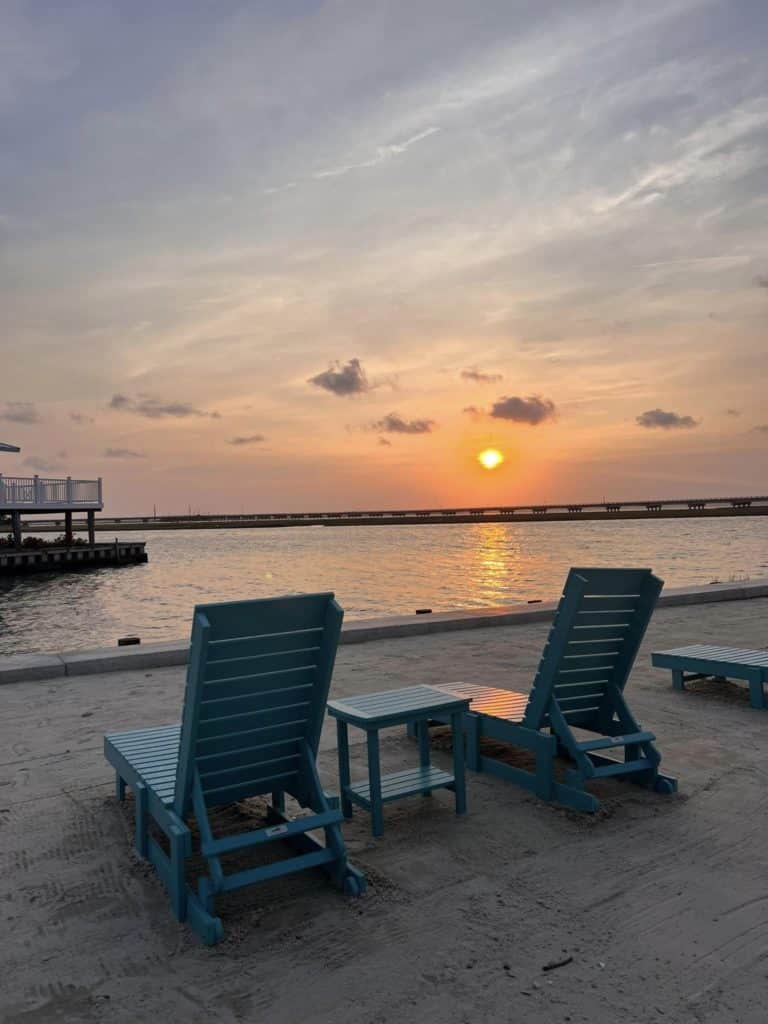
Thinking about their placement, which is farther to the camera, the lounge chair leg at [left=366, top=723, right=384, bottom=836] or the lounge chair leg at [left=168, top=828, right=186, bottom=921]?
the lounge chair leg at [left=366, top=723, right=384, bottom=836]

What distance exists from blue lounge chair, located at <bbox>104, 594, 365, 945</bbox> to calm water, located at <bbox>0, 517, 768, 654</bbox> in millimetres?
19755

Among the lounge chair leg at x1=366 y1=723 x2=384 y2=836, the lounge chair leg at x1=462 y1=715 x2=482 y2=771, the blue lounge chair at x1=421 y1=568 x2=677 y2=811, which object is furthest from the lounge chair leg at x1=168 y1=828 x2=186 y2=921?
the lounge chair leg at x1=462 y1=715 x2=482 y2=771

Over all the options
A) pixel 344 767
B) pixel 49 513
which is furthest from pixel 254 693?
pixel 49 513

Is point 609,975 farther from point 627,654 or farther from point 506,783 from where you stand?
point 627,654

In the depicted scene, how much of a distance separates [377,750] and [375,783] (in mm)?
163

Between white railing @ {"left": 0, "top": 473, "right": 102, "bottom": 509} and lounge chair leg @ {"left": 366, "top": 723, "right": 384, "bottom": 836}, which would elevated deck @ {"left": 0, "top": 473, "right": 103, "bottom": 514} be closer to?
white railing @ {"left": 0, "top": 473, "right": 102, "bottom": 509}

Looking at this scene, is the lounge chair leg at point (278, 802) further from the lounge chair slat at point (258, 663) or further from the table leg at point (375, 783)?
the lounge chair slat at point (258, 663)

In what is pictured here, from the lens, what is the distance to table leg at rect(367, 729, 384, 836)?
395 centimetres

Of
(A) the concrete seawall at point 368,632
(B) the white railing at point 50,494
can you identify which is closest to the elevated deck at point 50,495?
(B) the white railing at point 50,494

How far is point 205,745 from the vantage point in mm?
3324

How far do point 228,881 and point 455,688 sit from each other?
→ 110 inches

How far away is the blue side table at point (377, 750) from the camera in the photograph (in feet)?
13.0

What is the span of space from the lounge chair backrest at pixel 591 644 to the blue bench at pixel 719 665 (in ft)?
7.69

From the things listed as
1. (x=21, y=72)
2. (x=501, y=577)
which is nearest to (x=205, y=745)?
(x=21, y=72)
